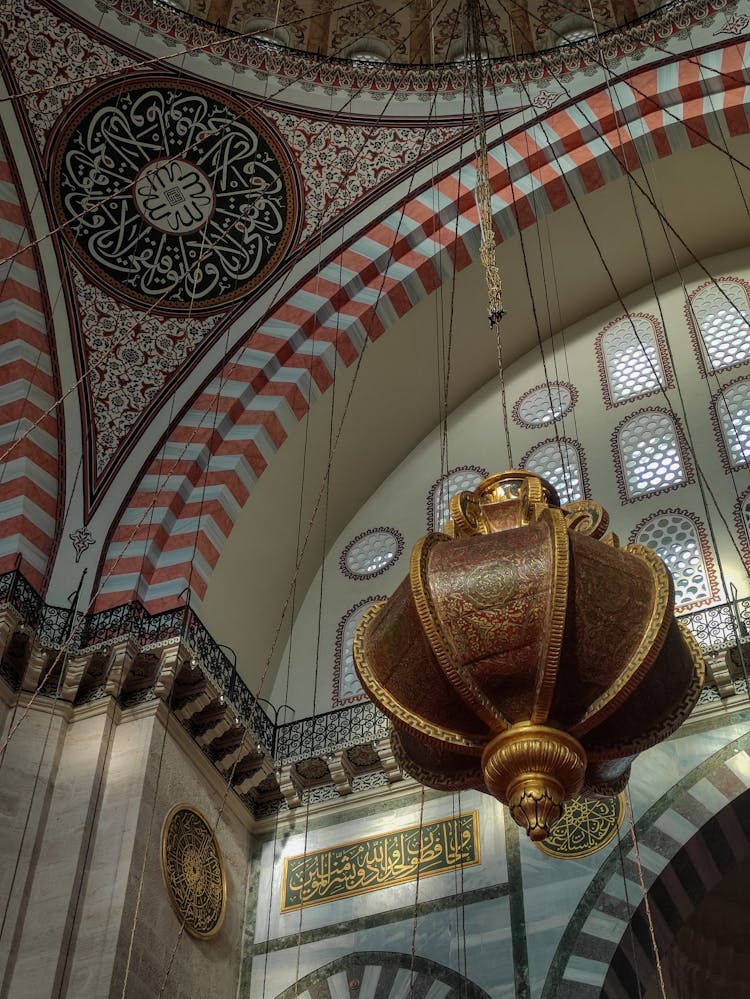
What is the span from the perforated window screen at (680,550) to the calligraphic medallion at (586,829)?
1345mm

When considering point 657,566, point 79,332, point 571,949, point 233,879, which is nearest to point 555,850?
point 571,949

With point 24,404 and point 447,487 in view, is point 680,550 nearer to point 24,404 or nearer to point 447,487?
point 447,487

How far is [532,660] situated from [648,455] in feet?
16.3

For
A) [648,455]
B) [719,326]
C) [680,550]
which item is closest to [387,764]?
[680,550]

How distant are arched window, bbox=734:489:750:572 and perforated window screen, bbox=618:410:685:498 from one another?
45cm

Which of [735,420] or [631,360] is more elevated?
[631,360]

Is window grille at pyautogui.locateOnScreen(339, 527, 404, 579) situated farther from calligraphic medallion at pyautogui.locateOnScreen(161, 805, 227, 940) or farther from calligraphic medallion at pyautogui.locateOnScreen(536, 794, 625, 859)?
calligraphic medallion at pyautogui.locateOnScreen(536, 794, 625, 859)

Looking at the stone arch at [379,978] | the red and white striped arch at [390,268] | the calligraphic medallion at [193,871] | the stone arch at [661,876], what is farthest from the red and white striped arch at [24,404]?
the stone arch at [661,876]

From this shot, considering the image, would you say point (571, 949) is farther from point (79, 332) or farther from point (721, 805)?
point (79, 332)

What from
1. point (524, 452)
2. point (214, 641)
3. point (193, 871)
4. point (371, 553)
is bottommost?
point (193, 871)

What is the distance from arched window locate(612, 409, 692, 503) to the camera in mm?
8211

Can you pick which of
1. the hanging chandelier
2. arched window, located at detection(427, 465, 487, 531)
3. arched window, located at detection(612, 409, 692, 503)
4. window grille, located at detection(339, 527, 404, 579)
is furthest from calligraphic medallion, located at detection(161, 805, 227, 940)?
arched window, located at detection(612, 409, 692, 503)

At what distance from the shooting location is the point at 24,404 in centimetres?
794

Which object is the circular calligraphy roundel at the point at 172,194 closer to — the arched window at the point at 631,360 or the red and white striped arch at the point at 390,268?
the red and white striped arch at the point at 390,268
